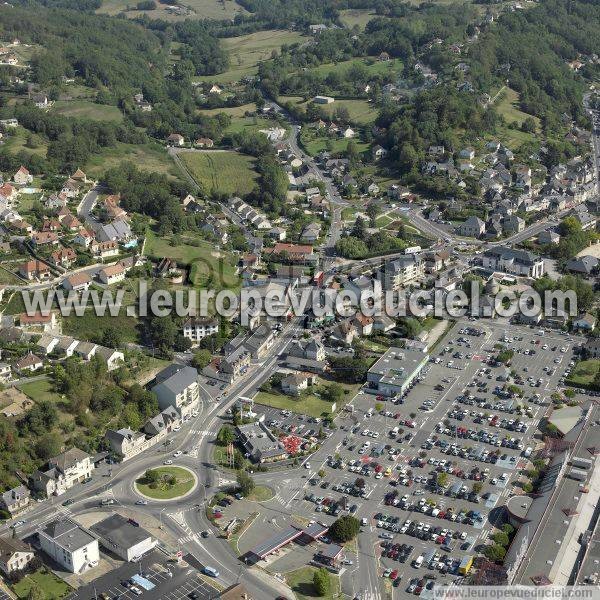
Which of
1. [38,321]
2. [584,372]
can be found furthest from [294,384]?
[584,372]

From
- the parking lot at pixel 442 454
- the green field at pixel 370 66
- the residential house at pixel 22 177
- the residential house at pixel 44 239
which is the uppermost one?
the green field at pixel 370 66

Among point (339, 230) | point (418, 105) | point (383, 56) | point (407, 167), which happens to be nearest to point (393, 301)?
point (339, 230)

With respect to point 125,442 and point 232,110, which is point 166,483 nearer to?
point 125,442

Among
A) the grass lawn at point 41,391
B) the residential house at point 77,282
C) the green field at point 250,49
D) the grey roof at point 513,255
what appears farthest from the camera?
the green field at point 250,49

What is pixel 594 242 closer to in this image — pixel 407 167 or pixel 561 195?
pixel 561 195

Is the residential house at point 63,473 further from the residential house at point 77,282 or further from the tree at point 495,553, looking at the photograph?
the tree at point 495,553

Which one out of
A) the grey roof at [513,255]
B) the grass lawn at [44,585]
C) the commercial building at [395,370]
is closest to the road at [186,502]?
the grass lawn at [44,585]

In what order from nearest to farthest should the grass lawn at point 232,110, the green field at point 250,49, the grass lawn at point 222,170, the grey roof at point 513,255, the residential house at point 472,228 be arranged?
the grey roof at point 513,255 < the residential house at point 472,228 < the grass lawn at point 222,170 < the grass lawn at point 232,110 < the green field at point 250,49
